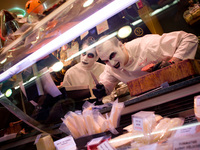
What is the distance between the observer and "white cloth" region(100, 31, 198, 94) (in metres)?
1.83

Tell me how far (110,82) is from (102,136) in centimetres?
122

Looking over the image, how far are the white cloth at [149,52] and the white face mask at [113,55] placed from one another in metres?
0.10

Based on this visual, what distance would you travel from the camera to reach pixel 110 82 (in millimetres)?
2281

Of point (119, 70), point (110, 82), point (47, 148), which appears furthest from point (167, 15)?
point (47, 148)

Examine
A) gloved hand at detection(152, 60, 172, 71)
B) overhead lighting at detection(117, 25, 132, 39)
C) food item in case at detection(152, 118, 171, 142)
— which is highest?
overhead lighting at detection(117, 25, 132, 39)

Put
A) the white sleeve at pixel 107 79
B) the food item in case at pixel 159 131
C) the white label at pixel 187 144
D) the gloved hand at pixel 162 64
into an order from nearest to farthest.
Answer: the white label at pixel 187 144
the food item in case at pixel 159 131
the gloved hand at pixel 162 64
the white sleeve at pixel 107 79

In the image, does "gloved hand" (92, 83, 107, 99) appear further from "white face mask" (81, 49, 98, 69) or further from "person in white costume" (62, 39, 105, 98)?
"white face mask" (81, 49, 98, 69)

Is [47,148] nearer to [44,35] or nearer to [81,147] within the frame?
[81,147]

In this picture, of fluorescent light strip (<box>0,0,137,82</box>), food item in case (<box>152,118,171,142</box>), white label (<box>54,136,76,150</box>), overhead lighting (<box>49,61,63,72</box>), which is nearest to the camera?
food item in case (<box>152,118,171,142</box>)

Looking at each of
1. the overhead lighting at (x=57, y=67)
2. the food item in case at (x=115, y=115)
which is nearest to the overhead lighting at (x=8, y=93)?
the overhead lighting at (x=57, y=67)

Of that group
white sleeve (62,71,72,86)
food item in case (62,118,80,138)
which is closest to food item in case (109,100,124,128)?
food item in case (62,118,80,138)

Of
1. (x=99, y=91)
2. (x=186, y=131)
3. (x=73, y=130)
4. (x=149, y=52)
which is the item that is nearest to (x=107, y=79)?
(x=99, y=91)

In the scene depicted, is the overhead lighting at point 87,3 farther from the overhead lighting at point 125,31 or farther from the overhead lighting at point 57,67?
the overhead lighting at point 57,67

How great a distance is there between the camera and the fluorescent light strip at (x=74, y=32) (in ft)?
3.32
